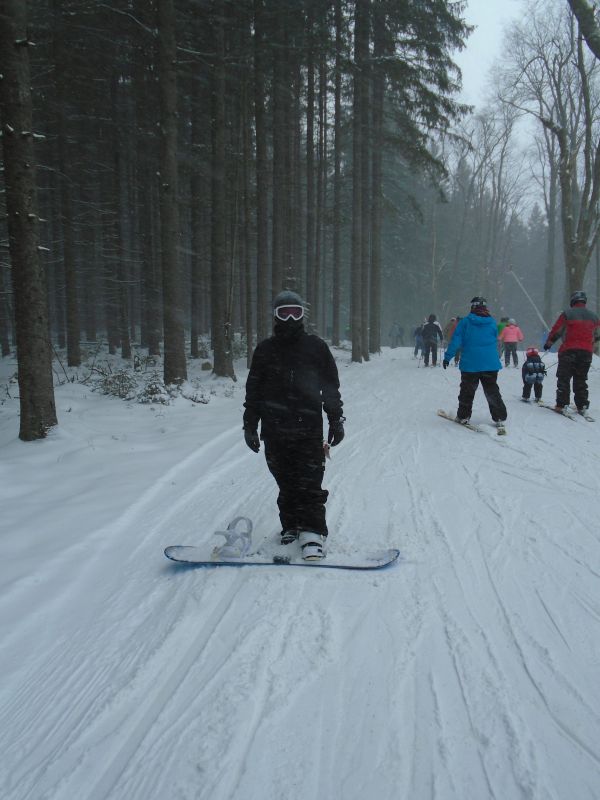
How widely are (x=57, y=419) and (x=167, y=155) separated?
22.4ft

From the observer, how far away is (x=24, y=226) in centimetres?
706

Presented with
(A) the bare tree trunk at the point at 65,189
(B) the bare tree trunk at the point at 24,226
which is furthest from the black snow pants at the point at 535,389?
(A) the bare tree trunk at the point at 65,189

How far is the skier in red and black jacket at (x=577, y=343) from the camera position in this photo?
8.55m

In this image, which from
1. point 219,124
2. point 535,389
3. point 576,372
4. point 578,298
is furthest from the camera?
point 219,124

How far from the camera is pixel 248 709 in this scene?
2246mm

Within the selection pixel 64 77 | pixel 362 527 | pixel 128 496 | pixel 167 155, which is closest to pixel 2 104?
pixel 167 155

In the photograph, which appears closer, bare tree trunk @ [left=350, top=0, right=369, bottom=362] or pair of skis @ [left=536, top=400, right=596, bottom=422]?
pair of skis @ [left=536, top=400, right=596, bottom=422]

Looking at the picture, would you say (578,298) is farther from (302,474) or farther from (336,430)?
(302,474)

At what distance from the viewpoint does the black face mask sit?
3.82 meters

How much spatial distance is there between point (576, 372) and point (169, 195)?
956cm

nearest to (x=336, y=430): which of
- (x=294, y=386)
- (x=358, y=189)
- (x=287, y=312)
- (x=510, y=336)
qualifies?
(x=294, y=386)

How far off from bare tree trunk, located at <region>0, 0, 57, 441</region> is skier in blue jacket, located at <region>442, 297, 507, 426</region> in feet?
21.7

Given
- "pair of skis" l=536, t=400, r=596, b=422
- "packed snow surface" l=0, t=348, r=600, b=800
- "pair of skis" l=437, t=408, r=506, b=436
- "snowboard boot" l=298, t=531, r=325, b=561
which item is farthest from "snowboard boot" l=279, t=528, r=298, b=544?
"pair of skis" l=536, t=400, r=596, b=422

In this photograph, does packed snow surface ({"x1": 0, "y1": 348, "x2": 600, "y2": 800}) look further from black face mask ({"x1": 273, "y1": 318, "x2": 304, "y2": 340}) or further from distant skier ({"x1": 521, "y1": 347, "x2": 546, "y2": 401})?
distant skier ({"x1": 521, "y1": 347, "x2": 546, "y2": 401})
